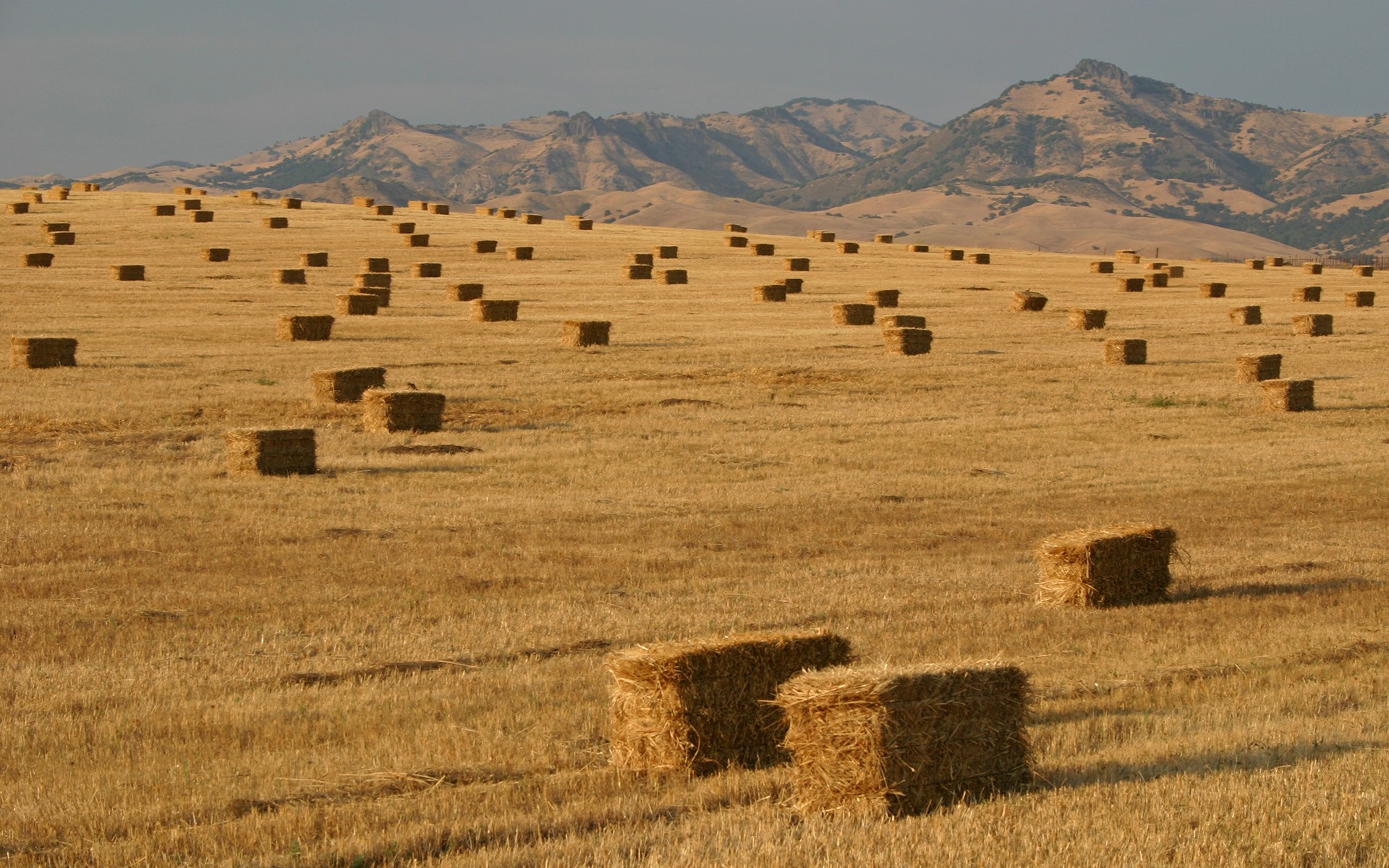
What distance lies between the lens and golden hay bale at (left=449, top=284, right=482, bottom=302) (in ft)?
137

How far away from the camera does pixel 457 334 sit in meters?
35.5

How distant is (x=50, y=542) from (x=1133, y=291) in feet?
139

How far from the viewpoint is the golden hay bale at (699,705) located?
909 centimetres

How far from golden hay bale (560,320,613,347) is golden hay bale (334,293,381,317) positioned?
21.2 feet

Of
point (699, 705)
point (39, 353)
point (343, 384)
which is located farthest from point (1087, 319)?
point (699, 705)

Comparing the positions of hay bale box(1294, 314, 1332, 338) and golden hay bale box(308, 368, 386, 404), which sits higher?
hay bale box(1294, 314, 1332, 338)

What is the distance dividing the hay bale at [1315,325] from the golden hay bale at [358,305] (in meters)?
23.9

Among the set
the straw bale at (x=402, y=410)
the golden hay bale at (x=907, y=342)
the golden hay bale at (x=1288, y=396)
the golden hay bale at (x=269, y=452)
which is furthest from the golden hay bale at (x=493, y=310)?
the golden hay bale at (x=1288, y=396)

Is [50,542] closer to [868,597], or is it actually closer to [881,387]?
[868,597]

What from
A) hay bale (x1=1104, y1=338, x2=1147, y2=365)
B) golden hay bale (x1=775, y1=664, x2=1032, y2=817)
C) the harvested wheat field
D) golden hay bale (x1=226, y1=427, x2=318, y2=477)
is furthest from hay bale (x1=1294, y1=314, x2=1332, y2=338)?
golden hay bale (x1=775, y1=664, x2=1032, y2=817)

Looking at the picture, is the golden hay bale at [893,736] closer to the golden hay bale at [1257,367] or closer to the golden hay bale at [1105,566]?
the golden hay bale at [1105,566]

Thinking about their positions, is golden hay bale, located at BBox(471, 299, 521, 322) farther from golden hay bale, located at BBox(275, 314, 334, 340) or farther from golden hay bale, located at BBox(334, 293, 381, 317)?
golden hay bale, located at BBox(275, 314, 334, 340)

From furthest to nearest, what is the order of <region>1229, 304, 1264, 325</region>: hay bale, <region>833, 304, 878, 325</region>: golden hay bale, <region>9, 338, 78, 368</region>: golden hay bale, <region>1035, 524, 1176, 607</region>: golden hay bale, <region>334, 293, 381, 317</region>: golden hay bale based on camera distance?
<region>1229, 304, 1264, 325</region>: hay bale < <region>833, 304, 878, 325</region>: golden hay bale < <region>334, 293, 381, 317</region>: golden hay bale < <region>9, 338, 78, 368</region>: golden hay bale < <region>1035, 524, 1176, 607</region>: golden hay bale

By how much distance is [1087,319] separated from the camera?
40.8 meters
